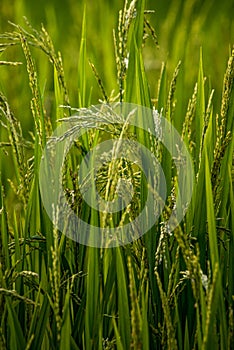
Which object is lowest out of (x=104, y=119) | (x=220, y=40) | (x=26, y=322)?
(x=26, y=322)

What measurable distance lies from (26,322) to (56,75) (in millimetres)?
555

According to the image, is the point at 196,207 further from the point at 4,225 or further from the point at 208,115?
the point at 4,225

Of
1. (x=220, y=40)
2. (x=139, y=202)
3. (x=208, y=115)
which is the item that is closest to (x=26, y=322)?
(x=139, y=202)

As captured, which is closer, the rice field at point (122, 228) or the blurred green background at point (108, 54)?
the rice field at point (122, 228)

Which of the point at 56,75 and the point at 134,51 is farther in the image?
the point at 56,75

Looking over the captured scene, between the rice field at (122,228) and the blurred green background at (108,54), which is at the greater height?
the blurred green background at (108,54)

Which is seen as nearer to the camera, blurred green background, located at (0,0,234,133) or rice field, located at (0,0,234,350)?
rice field, located at (0,0,234,350)

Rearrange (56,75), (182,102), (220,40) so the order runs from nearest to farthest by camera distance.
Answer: (56,75) < (182,102) < (220,40)

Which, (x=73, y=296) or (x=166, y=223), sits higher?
(x=166, y=223)

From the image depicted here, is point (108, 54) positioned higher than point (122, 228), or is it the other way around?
point (108, 54)

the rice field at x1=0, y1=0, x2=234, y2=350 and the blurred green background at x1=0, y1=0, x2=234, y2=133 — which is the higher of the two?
the blurred green background at x1=0, y1=0, x2=234, y2=133

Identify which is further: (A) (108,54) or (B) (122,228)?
(A) (108,54)

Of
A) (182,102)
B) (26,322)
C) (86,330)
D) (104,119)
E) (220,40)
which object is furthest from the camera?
(220,40)

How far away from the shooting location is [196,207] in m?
1.49
